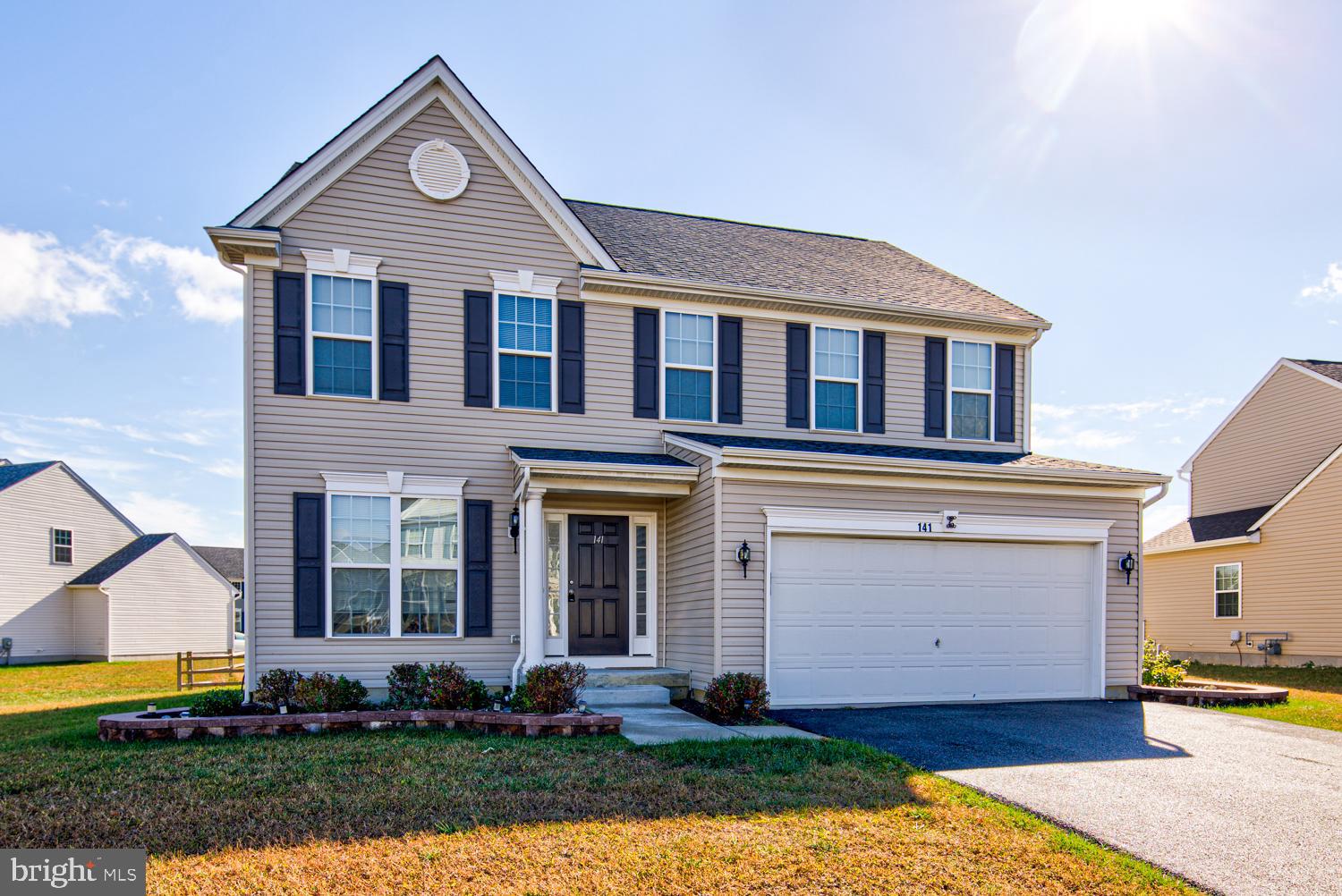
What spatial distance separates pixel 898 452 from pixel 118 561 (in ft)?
89.8

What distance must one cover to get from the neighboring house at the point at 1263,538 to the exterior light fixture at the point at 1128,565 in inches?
368

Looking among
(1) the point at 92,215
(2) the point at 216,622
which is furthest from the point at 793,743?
(2) the point at 216,622

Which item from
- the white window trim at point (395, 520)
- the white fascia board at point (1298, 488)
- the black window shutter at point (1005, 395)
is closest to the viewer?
the white window trim at point (395, 520)

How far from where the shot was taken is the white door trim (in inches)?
458

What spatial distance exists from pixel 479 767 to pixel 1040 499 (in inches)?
348

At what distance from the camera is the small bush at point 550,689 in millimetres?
9867

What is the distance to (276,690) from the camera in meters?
10.5

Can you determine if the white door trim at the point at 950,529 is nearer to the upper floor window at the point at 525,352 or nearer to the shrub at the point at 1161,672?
the shrub at the point at 1161,672

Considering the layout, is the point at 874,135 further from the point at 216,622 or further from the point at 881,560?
the point at 216,622

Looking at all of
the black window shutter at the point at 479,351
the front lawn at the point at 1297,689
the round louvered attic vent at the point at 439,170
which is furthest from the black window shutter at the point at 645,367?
the front lawn at the point at 1297,689

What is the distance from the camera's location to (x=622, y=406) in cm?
1290

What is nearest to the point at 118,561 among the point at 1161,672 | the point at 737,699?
the point at 737,699

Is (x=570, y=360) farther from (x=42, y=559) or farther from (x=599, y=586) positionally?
(x=42, y=559)

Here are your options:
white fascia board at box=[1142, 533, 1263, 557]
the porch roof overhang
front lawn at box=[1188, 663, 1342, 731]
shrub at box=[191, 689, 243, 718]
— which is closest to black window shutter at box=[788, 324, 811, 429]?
the porch roof overhang
